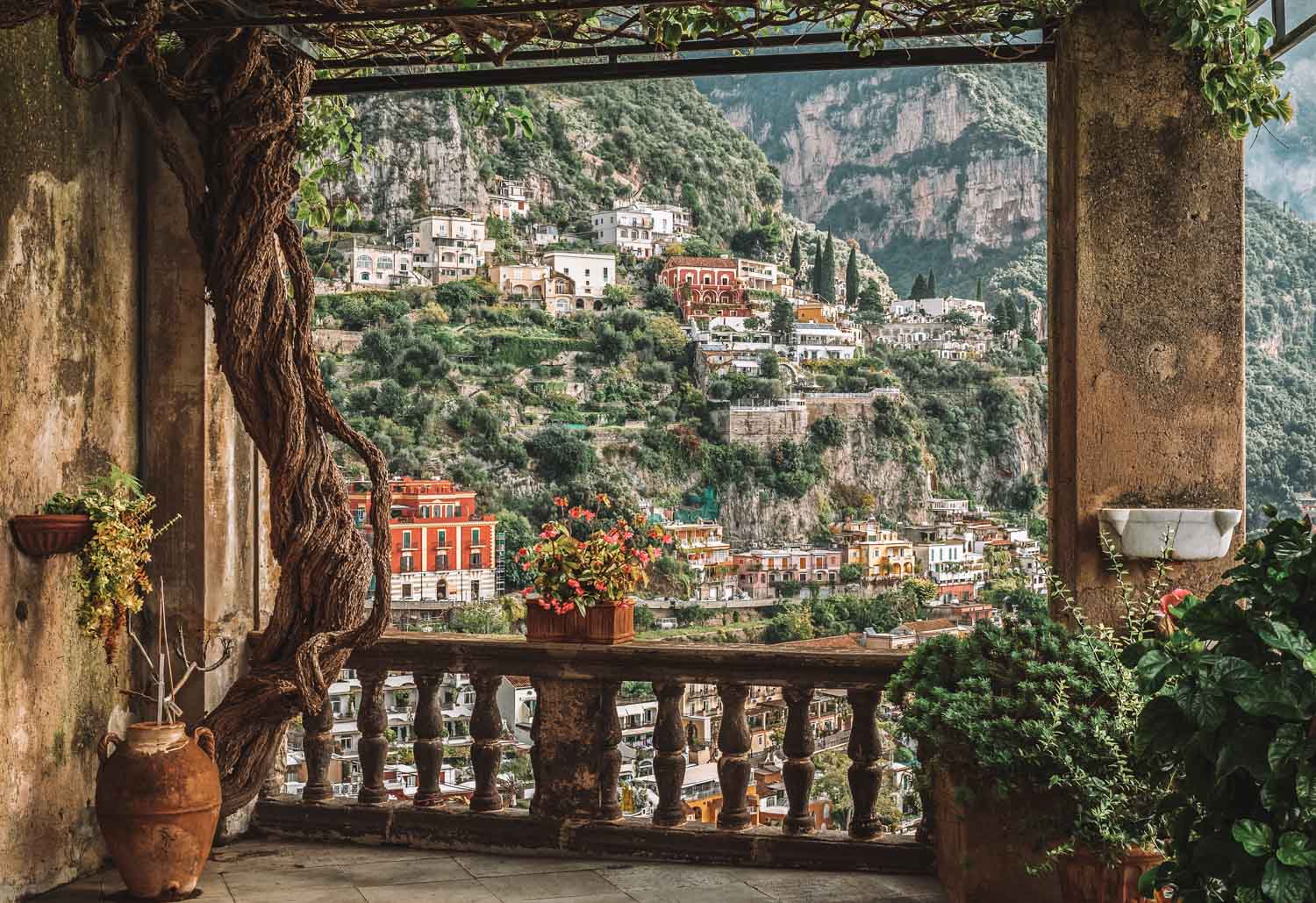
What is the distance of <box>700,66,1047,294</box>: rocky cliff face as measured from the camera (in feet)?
40.9

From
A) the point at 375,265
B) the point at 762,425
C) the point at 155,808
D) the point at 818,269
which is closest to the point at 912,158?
the point at 818,269

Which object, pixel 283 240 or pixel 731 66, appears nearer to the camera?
pixel 731 66

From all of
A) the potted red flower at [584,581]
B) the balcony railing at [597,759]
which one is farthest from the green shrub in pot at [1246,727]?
the potted red flower at [584,581]

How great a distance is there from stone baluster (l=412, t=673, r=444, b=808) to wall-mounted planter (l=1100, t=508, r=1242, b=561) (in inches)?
97.7

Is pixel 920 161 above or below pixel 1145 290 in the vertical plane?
above

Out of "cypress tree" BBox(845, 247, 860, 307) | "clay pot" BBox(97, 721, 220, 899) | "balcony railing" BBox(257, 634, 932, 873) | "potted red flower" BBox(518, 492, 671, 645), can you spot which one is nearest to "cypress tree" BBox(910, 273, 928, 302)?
"cypress tree" BBox(845, 247, 860, 307)

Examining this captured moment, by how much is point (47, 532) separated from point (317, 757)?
1443mm

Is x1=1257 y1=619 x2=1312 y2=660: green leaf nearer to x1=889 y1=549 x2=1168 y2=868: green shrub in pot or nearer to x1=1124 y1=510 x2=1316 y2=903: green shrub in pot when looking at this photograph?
x1=1124 y1=510 x2=1316 y2=903: green shrub in pot

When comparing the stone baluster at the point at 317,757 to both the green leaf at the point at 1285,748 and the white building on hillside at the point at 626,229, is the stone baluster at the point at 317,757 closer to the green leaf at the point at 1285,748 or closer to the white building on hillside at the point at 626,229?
the green leaf at the point at 1285,748

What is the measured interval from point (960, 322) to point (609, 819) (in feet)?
28.3

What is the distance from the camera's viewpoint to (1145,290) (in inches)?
151

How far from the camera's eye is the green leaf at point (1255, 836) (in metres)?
2.00

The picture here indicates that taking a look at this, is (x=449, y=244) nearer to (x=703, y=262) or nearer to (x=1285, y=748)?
(x=703, y=262)

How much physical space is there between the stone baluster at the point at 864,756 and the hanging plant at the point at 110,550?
96.3 inches
